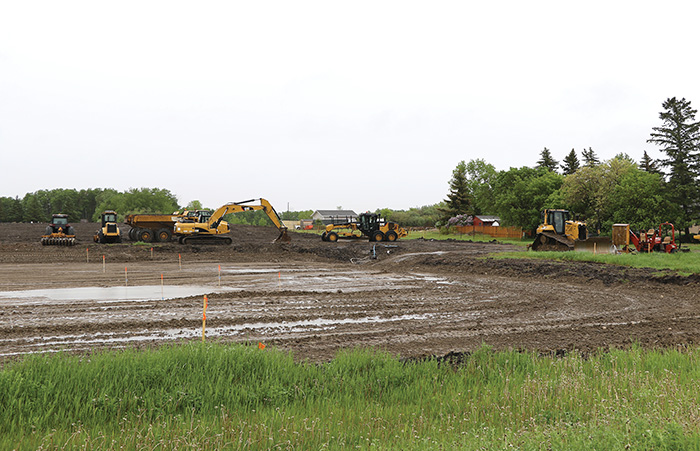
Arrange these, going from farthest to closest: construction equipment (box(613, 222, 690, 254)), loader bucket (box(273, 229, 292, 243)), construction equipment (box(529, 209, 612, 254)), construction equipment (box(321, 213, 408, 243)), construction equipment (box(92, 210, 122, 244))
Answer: construction equipment (box(321, 213, 408, 243)) → loader bucket (box(273, 229, 292, 243)) → construction equipment (box(92, 210, 122, 244)) → construction equipment (box(529, 209, 612, 254)) → construction equipment (box(613, 222, 690, 254))

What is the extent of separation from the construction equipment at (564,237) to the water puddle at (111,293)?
21.5 meters

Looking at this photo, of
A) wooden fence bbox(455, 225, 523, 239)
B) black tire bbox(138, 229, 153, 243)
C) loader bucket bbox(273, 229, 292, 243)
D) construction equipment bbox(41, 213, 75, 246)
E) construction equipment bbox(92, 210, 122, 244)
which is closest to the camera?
construction equipment bbox(41, 213, 75, 246)

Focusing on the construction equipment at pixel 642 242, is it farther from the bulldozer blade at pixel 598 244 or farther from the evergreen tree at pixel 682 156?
the evergreen tree at pixel 682 156

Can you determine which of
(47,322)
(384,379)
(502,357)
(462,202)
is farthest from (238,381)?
(462,202)

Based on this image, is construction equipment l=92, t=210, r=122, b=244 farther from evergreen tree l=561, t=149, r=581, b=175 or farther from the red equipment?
evergreen tree l=561, t=149, r=581, b=175

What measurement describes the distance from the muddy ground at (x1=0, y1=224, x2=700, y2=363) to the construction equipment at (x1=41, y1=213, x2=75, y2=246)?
10268mm

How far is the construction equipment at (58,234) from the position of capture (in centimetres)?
3719

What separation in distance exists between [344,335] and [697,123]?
49.2m

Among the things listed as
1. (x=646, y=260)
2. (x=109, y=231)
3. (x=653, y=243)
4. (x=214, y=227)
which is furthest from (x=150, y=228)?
(x=653, y=243)

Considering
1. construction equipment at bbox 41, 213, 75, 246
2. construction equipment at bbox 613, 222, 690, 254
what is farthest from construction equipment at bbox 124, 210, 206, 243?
construction equipment at bbox 613, 222, 690, 254

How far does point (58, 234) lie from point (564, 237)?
36094 millimetres

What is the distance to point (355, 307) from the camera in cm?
1420

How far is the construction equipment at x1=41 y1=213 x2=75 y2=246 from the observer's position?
122ft

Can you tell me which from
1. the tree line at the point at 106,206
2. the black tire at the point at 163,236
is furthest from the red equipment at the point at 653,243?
the tree line at the point at 106,206
